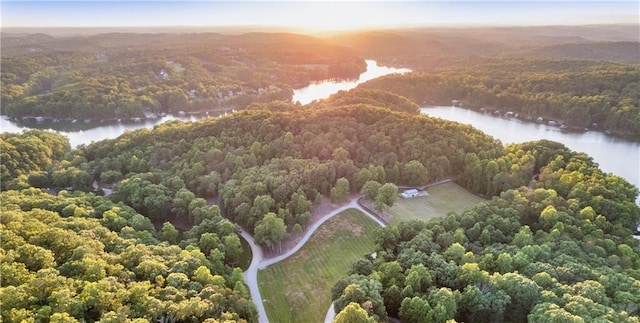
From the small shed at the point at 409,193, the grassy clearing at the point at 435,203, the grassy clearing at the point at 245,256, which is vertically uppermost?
the small shed at the point at 409,193

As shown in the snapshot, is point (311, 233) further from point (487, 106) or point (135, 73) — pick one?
point (135, 73)

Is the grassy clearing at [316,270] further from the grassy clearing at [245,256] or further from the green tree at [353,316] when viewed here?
the green tree at [353,316]

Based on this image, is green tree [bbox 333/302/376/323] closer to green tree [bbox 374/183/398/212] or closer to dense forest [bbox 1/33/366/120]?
green tree [bbox 374/183/398/212]

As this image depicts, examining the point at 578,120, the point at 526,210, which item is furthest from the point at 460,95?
the point at 526,210

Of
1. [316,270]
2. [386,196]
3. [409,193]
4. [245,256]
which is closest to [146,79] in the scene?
[245,256]

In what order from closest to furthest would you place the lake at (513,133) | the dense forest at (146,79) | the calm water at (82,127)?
Result: the lake at (513,133)
the calm water at (82,127)
the dense forest at (146,79)

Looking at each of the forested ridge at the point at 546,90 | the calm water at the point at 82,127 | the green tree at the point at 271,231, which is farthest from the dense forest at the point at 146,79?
the green tree at the point at 271,231
